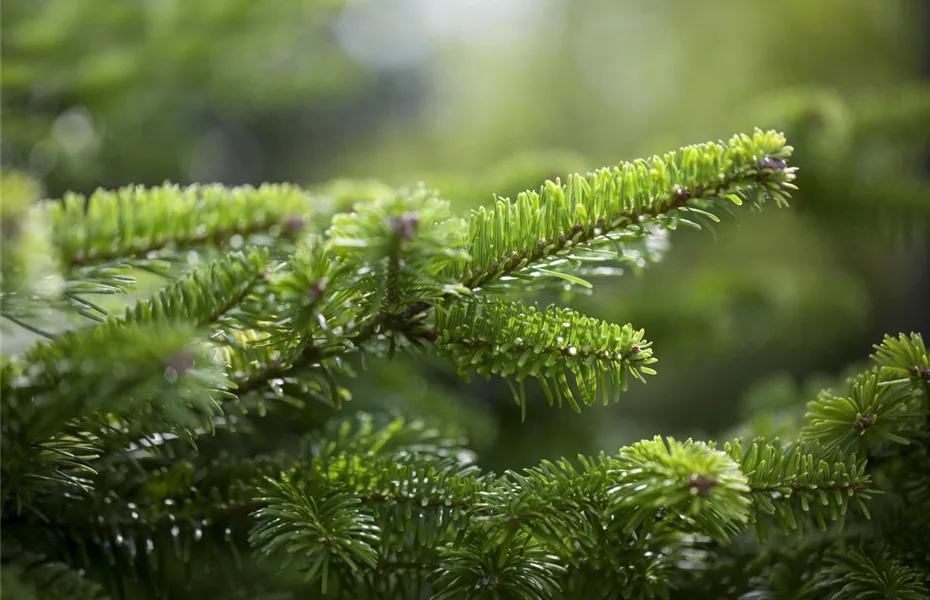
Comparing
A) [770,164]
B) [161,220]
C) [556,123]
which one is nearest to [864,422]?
[770,164]

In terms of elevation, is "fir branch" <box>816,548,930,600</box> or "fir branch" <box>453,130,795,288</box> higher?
"fir branch" <box>453,130,795,288</box>

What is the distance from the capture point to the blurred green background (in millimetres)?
538

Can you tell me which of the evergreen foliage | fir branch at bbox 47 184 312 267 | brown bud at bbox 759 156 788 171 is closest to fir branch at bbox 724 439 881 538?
the evergreen foliage

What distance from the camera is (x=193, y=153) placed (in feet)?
2.56

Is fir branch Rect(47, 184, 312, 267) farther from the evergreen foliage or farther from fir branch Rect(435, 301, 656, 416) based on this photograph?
fir branch Rect(435, 301, 656, 416)

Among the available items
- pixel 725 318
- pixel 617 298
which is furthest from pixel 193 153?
pixel 725 318

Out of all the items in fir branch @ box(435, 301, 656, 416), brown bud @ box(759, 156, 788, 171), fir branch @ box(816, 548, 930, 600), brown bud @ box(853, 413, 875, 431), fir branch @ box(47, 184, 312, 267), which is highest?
brown bud @ box(759, 156, 788, 171)

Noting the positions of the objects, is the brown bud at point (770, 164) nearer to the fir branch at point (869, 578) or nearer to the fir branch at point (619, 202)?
the fir branch at point (619, 202)

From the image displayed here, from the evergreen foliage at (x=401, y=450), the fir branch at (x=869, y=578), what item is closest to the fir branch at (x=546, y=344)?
the evergreen foliage at (x=401, y=450)

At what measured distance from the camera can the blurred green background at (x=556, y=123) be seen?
538 mm

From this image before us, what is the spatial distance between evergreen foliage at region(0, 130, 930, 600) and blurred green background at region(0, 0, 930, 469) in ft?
0.52

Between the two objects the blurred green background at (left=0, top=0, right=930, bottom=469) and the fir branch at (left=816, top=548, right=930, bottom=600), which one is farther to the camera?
the blurred green background at (left=0, top=0, right=930, bottom=469)

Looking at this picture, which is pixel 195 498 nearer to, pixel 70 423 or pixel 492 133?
pixel 70 423

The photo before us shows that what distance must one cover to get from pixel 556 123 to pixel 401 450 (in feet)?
4.08
